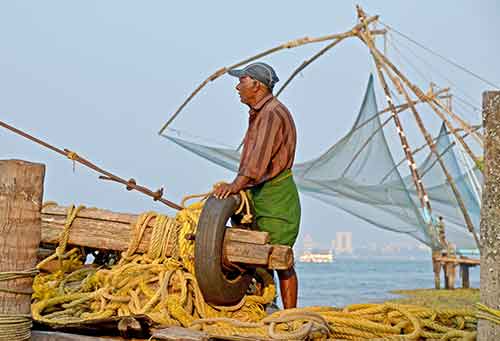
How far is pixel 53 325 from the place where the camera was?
3.69 m

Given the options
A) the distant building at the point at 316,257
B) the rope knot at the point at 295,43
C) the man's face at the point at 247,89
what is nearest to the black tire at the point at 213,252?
the man's face at the point at 247,89

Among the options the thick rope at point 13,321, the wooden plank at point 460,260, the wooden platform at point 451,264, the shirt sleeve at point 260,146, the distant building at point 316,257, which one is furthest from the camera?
the distant building at point 316,257

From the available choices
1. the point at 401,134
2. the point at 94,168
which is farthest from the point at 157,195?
the point at 401,134

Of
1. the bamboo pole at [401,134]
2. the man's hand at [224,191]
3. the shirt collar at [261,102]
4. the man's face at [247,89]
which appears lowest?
the man's hand at [224,191]

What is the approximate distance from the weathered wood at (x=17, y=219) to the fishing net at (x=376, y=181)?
32.5 ft

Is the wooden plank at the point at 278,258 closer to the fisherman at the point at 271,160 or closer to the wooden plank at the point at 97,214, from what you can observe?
the fisherman at the point at 271,160

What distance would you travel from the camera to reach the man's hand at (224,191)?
12.9 feet

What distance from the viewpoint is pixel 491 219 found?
280cm

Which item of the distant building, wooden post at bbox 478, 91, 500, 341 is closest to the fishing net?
wooden post at bbox 478, 91, 500, 341

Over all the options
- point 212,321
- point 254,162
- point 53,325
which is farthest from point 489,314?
point 53,325

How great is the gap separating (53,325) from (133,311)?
16.3 inches

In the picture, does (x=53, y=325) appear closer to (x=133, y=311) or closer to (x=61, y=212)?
(x=133, y=311)

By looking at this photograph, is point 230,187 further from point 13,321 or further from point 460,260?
point 460,260

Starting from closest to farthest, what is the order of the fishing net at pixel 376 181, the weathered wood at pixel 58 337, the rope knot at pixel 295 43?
the weathered wood at pixel 58 337 < the rope knot at pixel 295 43 < the fishing net at pixel 376 181
